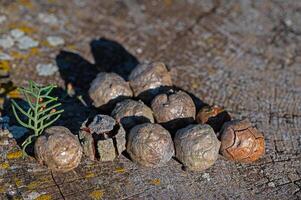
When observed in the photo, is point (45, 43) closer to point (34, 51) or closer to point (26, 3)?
point (34, 51)

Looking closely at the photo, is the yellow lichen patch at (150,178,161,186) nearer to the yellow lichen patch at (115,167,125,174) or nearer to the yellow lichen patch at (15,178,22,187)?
the yellow lichen patch at (115,167,125,174)

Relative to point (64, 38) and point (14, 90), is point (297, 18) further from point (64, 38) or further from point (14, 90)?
point (14, 90)

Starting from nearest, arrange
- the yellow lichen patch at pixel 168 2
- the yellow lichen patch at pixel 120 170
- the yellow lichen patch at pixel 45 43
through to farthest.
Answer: the yellow lichen patch at pixel 120 170
the yellow lichen patch at pixel 45 43
the yellow lichen patch at pixel 168 2

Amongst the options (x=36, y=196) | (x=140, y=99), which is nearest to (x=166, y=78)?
(x=140, y=99)

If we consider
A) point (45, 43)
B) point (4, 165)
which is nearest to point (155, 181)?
point (4, 165)

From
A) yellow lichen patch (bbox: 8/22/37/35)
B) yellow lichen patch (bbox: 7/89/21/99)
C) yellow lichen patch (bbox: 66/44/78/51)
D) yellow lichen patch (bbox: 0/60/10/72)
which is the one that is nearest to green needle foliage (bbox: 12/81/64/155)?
yellow lichen patch (bbox: 7/89/21/99)

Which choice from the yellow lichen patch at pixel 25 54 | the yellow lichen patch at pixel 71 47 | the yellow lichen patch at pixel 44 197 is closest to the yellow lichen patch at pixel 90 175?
the yellow lichen patch at pixel 44 197

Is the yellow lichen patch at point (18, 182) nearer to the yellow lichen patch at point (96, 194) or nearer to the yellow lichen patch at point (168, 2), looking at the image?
the yellow lichen patch at point (96, 194)
